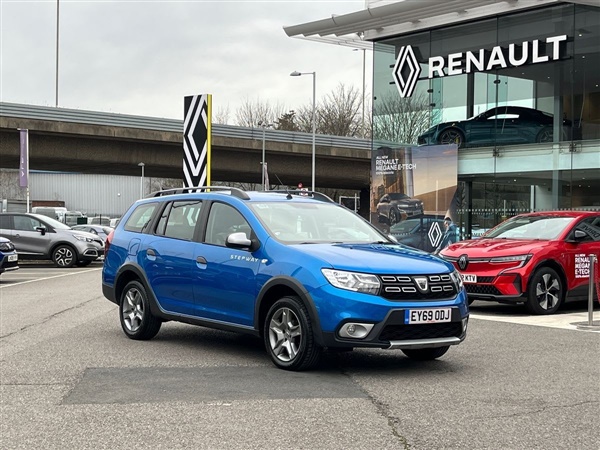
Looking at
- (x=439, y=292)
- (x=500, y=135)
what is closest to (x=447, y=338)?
(x=439, y=292)

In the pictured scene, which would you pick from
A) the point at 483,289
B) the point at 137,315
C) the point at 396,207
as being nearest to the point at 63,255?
the point at 396,207

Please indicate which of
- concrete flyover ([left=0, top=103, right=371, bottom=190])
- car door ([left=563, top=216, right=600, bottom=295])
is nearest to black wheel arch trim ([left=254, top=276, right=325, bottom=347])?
car door ([left=563, top=216, right=600, bottom=295])

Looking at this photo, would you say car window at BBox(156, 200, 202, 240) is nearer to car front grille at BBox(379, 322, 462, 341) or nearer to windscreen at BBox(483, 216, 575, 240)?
car front grille at BBox(379, 322, 462, 341)

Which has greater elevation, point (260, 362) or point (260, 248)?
point (260, 248)

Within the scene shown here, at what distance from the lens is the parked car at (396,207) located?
30.5 metres

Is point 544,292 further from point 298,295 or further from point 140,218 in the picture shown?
point 298,295

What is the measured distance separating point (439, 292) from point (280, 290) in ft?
4.49

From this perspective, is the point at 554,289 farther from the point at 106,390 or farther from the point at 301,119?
the point at 301,119

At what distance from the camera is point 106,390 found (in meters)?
6.77

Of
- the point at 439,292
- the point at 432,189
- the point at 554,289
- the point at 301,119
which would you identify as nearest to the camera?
the point at 439,292

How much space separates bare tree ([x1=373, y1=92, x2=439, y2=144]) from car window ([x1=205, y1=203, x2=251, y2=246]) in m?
21.8

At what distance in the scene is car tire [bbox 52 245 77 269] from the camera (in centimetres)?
2678

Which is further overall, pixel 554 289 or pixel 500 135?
pixel 500 135

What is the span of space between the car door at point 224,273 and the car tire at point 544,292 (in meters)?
5.39
